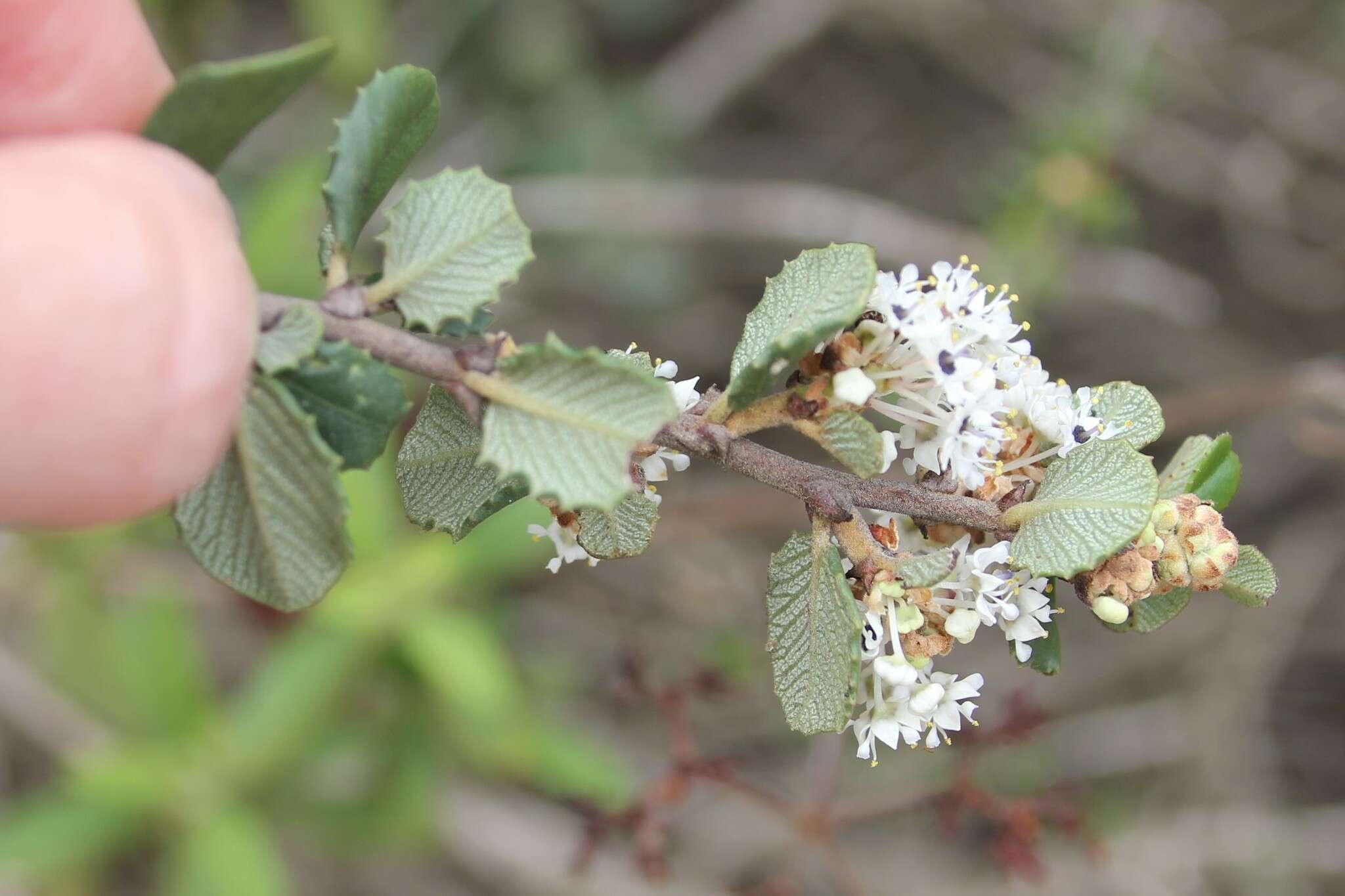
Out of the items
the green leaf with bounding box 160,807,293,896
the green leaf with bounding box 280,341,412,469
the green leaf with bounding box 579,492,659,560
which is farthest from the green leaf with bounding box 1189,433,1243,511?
the green leaf with bounding box 160,807,293,896

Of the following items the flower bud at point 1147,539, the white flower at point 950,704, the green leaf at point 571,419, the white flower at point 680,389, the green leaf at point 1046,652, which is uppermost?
the green leaf at point 571,419

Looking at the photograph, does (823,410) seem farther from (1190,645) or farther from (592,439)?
(1190,645)

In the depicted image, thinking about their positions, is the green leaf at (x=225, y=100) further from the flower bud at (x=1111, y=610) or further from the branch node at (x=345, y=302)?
the flower bud at (x=1111, y=610)

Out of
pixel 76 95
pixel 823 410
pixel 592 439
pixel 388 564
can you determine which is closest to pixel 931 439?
pixel 823 410

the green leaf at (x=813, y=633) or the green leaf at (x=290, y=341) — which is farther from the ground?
the green leaf at (x=290, y=341)

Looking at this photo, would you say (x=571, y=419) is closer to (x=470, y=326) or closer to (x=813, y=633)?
(x=470, y=326)

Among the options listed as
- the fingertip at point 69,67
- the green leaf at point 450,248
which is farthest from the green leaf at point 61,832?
the green leaf at point 450,248
